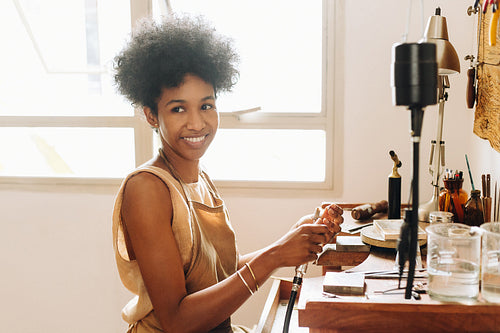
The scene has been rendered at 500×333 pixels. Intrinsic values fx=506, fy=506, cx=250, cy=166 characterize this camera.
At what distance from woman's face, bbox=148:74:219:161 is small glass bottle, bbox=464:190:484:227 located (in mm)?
734

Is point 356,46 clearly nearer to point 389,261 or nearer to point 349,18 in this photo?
point 349,18

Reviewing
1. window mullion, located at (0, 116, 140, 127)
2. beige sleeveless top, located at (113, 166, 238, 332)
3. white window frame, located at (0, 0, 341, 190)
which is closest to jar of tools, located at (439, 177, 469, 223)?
beige sleeveless top, located at (113, 166, 238, 332)

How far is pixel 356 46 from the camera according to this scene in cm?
216

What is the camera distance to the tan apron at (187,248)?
1278 mm

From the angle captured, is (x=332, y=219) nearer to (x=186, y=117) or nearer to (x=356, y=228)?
(x=356, y=228)

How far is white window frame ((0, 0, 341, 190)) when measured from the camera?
86.4 inches

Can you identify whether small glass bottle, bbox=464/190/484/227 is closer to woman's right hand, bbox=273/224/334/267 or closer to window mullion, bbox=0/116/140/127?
woman's right hand, bbox=273/224/334/267

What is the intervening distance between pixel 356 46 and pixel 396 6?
0.74 feet

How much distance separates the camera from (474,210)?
4.34ft

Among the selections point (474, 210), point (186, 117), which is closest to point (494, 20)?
point (474, 210)

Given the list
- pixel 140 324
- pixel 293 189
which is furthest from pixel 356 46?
pixel 140 324

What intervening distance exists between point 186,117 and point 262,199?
989mm

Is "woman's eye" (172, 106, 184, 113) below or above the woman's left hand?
above

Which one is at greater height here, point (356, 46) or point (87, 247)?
point (356, 46)
